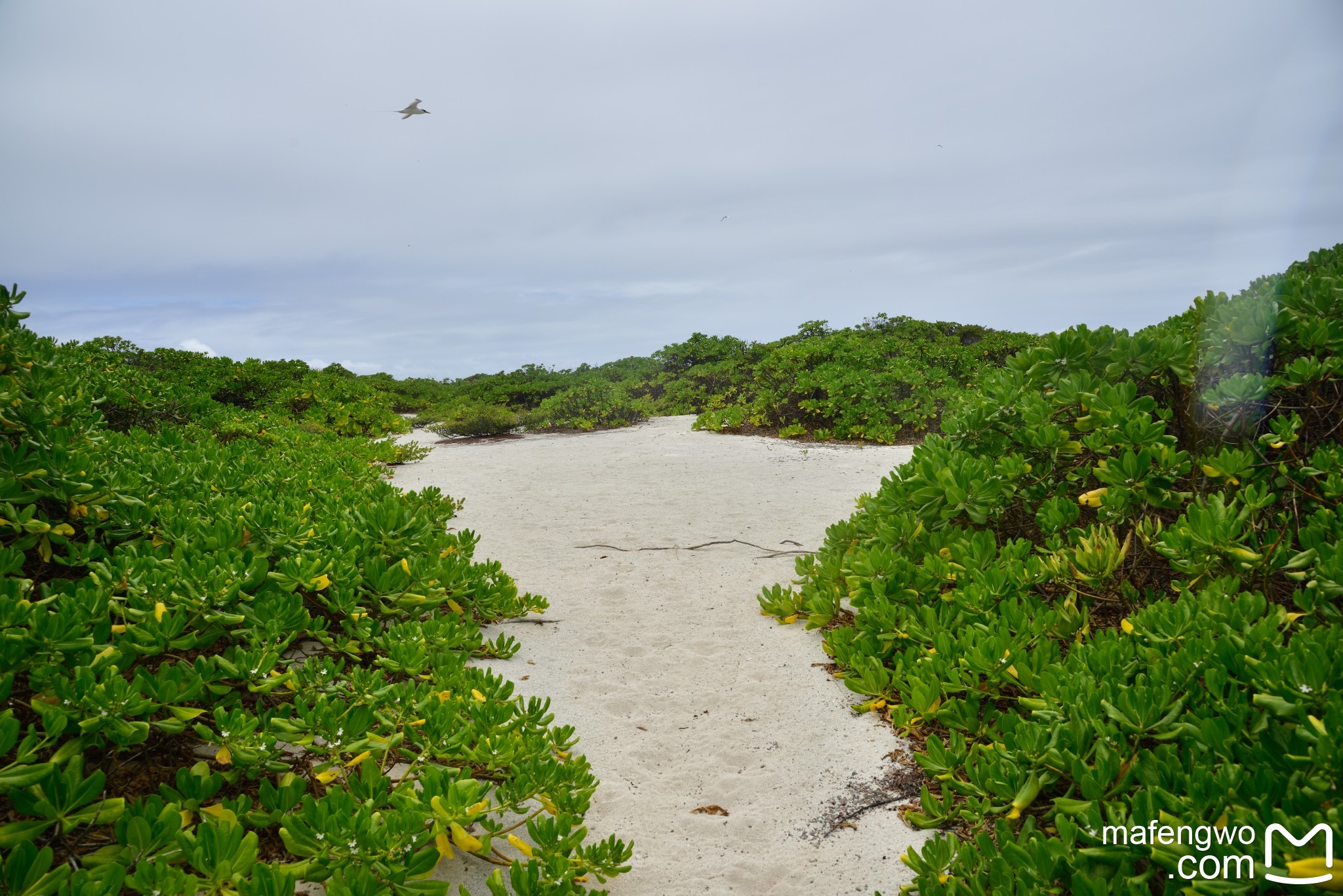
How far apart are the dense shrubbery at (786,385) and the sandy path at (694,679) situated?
3302 mm

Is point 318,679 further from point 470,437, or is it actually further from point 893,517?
point 470,437

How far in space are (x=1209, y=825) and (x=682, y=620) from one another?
3.23 metres

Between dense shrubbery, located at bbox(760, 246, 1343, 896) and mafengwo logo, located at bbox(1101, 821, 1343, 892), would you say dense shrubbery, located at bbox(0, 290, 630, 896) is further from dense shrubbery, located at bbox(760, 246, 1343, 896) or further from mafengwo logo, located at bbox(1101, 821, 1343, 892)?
mafengwo logo, located at bbox(1101, 821, 1343, 892)

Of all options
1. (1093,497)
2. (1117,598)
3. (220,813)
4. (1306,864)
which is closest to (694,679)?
(1117,598)

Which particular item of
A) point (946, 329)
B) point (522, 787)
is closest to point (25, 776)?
point (522, 787)

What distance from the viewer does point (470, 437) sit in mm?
13648

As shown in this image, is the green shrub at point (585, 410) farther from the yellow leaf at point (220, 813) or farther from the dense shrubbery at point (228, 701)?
the yellow leaf at point (220, 813)

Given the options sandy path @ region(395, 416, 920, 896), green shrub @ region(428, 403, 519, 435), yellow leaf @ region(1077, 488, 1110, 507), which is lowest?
sandy path @ region(395, 416, 920, 896)

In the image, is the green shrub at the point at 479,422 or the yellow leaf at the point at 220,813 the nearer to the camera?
the yellow leaf at the point at 220,813

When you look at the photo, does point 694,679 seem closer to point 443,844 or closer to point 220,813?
point 443,844

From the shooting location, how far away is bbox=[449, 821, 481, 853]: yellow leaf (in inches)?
86.0

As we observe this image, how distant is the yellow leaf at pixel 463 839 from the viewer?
219 centimetres

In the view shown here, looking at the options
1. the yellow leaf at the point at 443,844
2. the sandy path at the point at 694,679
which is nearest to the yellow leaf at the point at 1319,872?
the sandy path at the point at 694,679

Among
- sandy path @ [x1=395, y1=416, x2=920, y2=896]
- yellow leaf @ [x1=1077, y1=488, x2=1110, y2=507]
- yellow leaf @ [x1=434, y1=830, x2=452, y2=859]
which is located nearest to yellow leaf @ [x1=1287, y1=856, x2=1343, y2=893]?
sandy path @ [x1=395, y1=416, x2=920, y2=896]
